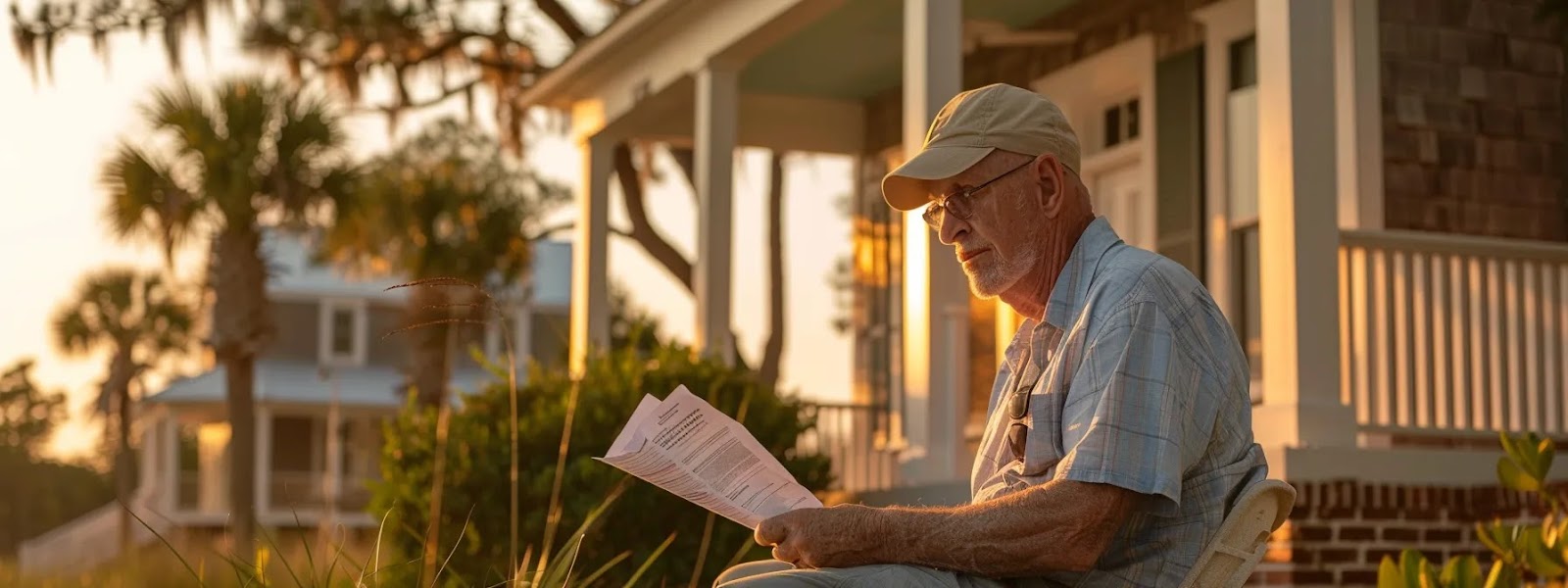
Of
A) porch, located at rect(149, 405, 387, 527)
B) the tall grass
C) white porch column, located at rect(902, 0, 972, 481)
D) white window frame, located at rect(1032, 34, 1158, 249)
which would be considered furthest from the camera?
porch, located at rect(149, 405, 387, 527)

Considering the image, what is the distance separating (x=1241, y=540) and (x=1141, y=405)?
1.06 ft

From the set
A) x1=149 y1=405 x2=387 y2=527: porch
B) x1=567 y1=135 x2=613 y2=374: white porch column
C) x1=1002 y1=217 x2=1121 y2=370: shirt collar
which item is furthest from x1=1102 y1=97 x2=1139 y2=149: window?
x1=149 y1=405 x2=387 y2=527: porch

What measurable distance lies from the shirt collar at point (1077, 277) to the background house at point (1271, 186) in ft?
12.7

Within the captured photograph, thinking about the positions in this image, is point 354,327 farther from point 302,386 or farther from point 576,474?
point 576,474

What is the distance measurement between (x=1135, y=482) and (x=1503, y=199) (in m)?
6.99

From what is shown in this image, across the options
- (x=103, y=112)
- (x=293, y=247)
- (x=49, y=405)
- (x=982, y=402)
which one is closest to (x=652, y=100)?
(x=982, y=402)

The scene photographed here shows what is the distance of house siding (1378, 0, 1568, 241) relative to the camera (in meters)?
9.11

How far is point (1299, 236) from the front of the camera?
7051 mm

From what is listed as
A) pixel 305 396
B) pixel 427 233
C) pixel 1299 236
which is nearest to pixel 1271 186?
pixel 1299 236

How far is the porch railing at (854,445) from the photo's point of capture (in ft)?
39.5

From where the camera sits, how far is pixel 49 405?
62.4m

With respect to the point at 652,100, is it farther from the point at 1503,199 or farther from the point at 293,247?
the point at 293,247

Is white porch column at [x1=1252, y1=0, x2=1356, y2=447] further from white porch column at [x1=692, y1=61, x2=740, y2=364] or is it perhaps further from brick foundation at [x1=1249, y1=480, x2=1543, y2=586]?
white porch column at [x1=692, y1=61, x2=740, y2=364]

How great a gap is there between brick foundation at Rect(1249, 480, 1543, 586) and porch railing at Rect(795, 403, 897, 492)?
4057mm
